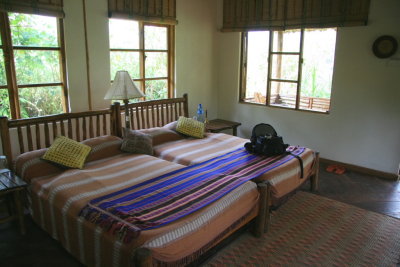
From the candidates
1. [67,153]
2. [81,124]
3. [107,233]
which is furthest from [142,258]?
[81,124]

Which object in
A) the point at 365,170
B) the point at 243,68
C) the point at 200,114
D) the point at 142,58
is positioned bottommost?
the point at 365,170

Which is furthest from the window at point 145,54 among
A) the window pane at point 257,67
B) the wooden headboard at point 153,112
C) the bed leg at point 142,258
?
the bed leg at point 142,258

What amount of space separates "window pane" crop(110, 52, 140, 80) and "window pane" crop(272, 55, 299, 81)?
2.13 meters

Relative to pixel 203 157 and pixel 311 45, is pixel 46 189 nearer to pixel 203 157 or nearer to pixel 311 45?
pixel 203 157

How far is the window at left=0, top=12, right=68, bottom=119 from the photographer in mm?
3344

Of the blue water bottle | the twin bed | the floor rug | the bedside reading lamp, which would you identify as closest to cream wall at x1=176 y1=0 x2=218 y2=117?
the blue water bottle

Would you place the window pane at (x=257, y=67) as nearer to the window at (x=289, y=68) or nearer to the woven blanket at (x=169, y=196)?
the window at (x=289, y=68)

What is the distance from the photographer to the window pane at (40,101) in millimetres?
3566

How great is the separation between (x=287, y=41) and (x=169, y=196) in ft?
11.3

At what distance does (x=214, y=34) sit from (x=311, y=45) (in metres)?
1.69

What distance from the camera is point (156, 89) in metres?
4.89

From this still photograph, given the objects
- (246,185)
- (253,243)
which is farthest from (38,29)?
(253,243)

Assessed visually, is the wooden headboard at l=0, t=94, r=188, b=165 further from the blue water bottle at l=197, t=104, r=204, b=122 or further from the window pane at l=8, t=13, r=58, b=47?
the window pane at l=8, t=13, r=58, b=47

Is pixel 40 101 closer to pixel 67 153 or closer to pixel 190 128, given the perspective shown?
pixel 67 153
